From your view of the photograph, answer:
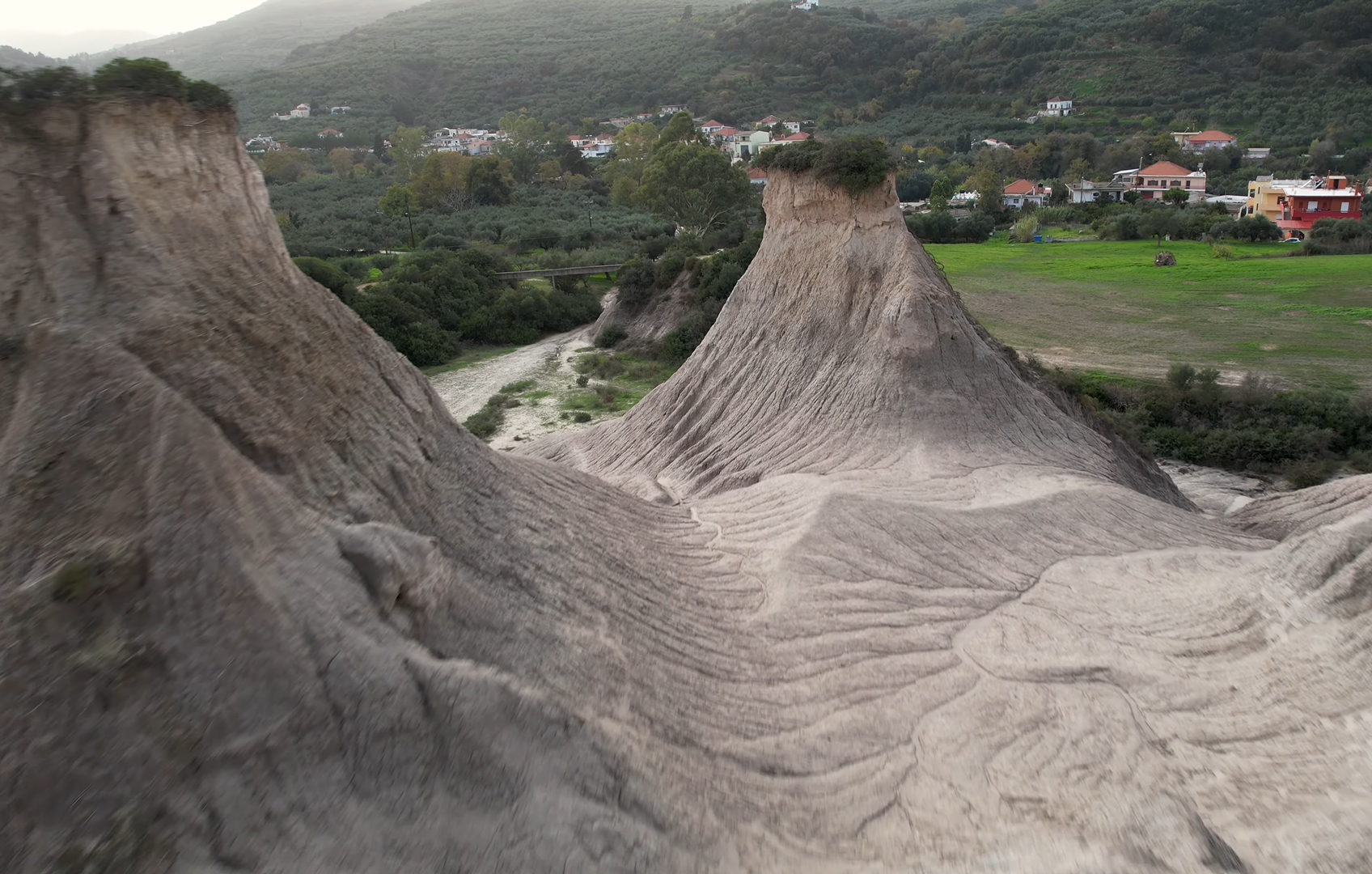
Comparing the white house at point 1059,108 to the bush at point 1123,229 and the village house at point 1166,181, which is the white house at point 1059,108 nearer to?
the village house at point 1166,181

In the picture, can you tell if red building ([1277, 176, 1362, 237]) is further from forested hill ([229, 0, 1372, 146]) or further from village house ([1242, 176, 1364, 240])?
forested hill ([229, 0, 1372, 146])

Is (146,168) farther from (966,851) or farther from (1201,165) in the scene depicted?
(1201,165)

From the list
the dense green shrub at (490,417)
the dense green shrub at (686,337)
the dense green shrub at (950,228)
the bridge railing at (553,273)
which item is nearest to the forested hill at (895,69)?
the dense green shrub at (950,228)

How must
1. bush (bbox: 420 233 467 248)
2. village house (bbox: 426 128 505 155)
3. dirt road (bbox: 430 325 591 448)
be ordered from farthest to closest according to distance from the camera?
village house (bbox: 426 128 505 155), bush (bbox: 420 233 467 248), dirt road (bbox: 430 325 591 448)

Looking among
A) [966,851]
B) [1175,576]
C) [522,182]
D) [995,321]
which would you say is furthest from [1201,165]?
[966,851]

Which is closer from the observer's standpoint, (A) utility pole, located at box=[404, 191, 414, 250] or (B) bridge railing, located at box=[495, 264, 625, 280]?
(B) bridge railing, located at box=[495, 264, 625, 280]

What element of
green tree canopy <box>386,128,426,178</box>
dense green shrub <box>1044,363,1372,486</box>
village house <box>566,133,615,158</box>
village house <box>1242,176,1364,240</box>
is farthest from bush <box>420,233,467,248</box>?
village house <box>1242,176,1364,240</box>

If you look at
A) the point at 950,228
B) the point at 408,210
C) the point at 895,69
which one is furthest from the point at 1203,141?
the point at 408,210

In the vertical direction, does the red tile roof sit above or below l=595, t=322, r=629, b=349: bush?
above
